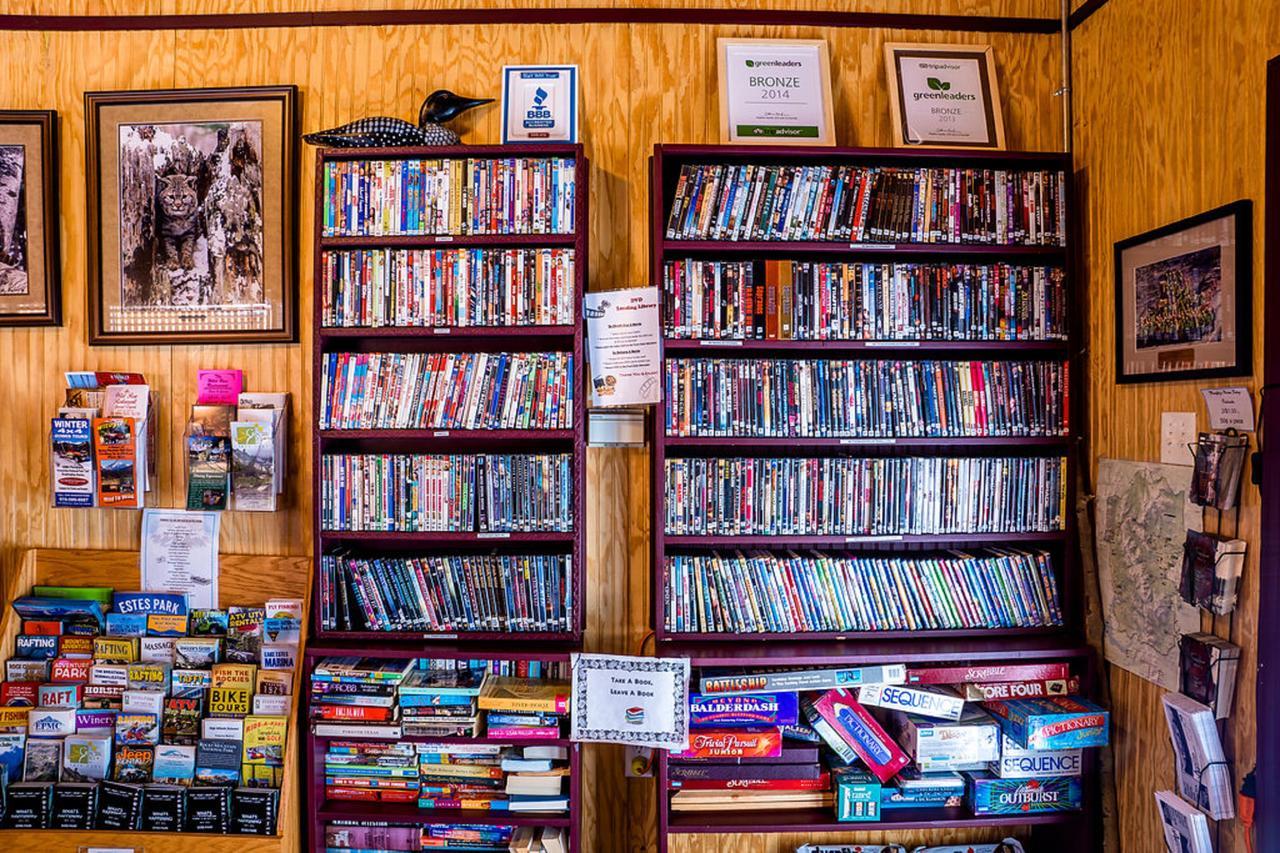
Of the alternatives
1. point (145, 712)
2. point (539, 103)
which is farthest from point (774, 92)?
point (145, 712)

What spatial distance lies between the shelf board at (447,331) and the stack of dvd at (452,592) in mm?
629

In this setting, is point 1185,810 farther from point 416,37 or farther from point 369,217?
point 416,37

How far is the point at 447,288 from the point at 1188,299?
74.7 inches

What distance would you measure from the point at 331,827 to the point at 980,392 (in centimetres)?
224

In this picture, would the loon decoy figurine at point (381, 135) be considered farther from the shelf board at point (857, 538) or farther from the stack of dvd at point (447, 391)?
the shelf board at point (857, 538)

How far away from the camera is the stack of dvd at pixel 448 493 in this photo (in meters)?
2.14

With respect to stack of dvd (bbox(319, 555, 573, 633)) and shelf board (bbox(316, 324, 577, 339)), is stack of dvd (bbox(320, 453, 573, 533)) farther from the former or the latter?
shelf board (bbox(316, 324, 577, 339))

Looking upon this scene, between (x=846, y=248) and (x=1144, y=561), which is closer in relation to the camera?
(x=1144, y=561)

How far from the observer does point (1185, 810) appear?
179 cm

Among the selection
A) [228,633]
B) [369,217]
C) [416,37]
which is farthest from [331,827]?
[416,37]

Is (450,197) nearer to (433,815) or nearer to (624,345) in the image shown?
(624,345)

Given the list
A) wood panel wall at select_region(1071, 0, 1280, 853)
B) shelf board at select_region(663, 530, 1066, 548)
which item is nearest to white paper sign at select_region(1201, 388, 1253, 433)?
wood panel wall at select_region(1071, 0, 1280, 853)

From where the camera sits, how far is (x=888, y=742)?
2.17 meters

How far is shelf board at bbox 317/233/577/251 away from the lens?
213cm
